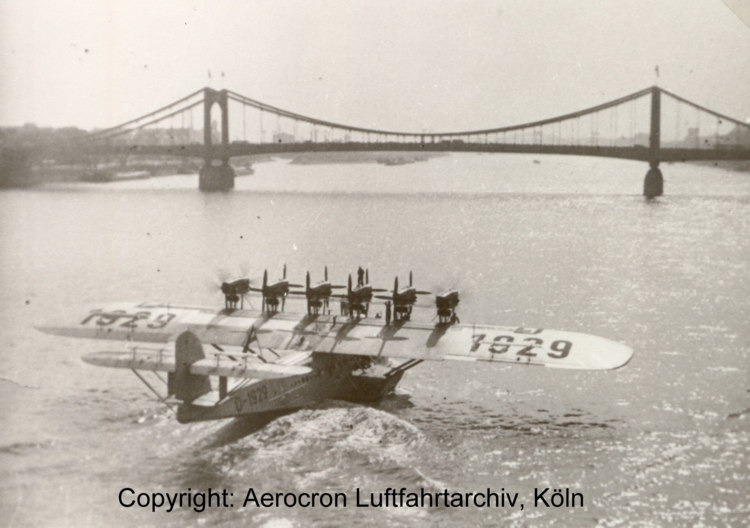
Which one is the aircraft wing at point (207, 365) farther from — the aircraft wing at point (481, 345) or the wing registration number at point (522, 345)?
the wing registration number at point (522, 345)

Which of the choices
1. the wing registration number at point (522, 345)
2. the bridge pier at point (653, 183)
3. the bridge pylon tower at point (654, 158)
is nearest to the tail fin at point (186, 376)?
the wing registration number at point (522, 345)

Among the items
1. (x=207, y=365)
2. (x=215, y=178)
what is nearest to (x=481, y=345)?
(x=207, y=365)

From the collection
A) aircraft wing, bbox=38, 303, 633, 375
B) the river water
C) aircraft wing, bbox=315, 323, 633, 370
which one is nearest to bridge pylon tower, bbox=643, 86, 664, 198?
the river water

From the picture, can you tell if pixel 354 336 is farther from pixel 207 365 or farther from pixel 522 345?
pixel 207 365

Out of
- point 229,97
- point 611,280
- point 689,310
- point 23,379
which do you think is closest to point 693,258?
point 611,280

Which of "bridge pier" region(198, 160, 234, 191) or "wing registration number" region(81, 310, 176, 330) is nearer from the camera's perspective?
"wing registration number" region(81, 310, 176, 330)

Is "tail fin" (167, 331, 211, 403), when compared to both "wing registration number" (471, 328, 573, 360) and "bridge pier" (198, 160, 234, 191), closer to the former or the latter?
"wing registration number" (471, 328, 573, 360)

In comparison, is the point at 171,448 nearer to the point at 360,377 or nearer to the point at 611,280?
the point at 360,377
